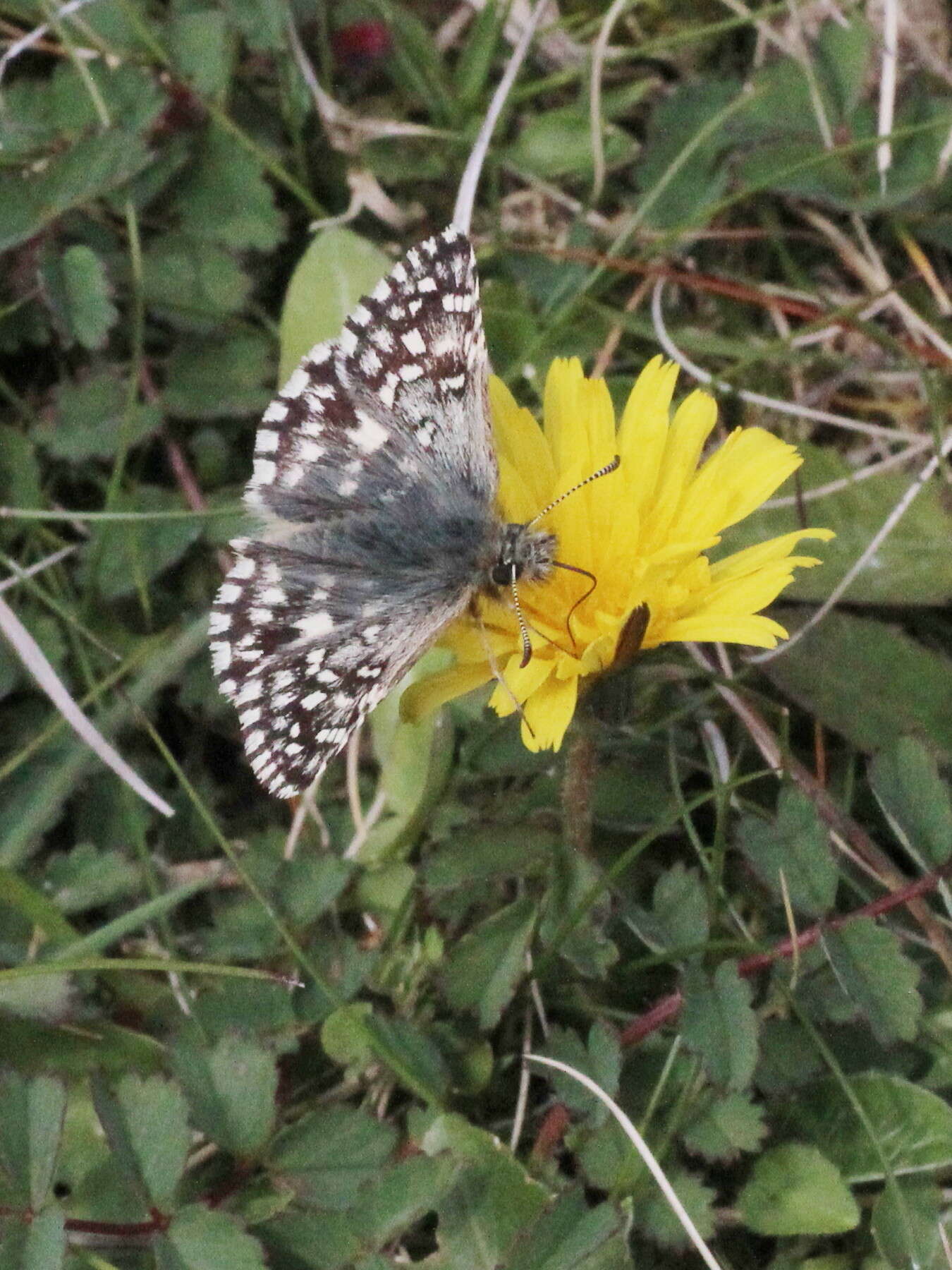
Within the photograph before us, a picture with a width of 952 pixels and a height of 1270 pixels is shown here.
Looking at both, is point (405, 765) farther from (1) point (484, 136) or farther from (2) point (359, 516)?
(1) point (484, 136)

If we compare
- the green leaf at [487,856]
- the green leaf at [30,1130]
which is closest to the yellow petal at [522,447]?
the green leaf at [487,856]

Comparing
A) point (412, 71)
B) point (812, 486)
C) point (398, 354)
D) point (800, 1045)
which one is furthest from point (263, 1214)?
point (412, 71)

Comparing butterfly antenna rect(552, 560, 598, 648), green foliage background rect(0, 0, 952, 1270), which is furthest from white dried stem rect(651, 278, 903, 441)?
butterfly antenna rect(552, 560, 598, 648)

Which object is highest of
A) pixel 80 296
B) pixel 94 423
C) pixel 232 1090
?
pixel 80 296

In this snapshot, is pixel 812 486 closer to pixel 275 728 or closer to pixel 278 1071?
pixel 275 728

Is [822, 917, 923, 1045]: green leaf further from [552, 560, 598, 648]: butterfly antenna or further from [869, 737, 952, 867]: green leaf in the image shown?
[552, 560, 598, 648]: butterfly antenna

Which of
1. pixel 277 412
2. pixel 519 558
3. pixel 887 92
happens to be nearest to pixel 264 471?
pixel 277 412
